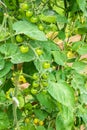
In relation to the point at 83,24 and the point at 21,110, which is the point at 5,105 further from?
the point at 83,24

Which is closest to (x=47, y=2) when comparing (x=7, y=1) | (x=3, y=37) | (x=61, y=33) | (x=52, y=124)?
(x=61, y=33)

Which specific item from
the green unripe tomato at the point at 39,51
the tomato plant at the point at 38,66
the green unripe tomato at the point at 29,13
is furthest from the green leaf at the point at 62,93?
the green unripe tomato at the point at 29,13

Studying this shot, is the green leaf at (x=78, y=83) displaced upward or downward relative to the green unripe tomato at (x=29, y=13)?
downward

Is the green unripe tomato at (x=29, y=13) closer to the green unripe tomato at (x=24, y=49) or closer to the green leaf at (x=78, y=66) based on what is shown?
the green unripe tomato at (x=24, y=49)

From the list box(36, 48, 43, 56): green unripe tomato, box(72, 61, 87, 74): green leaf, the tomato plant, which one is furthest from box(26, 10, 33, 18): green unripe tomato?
box(72, 61, 87, 74): green leaf

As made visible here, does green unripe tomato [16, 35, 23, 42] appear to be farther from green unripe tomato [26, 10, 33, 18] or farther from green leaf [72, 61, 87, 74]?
green leaf [72, 61, 87, 74]

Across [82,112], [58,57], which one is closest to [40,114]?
[82,112]

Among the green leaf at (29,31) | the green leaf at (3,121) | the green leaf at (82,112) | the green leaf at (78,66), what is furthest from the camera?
the green leaf at (82,112)
